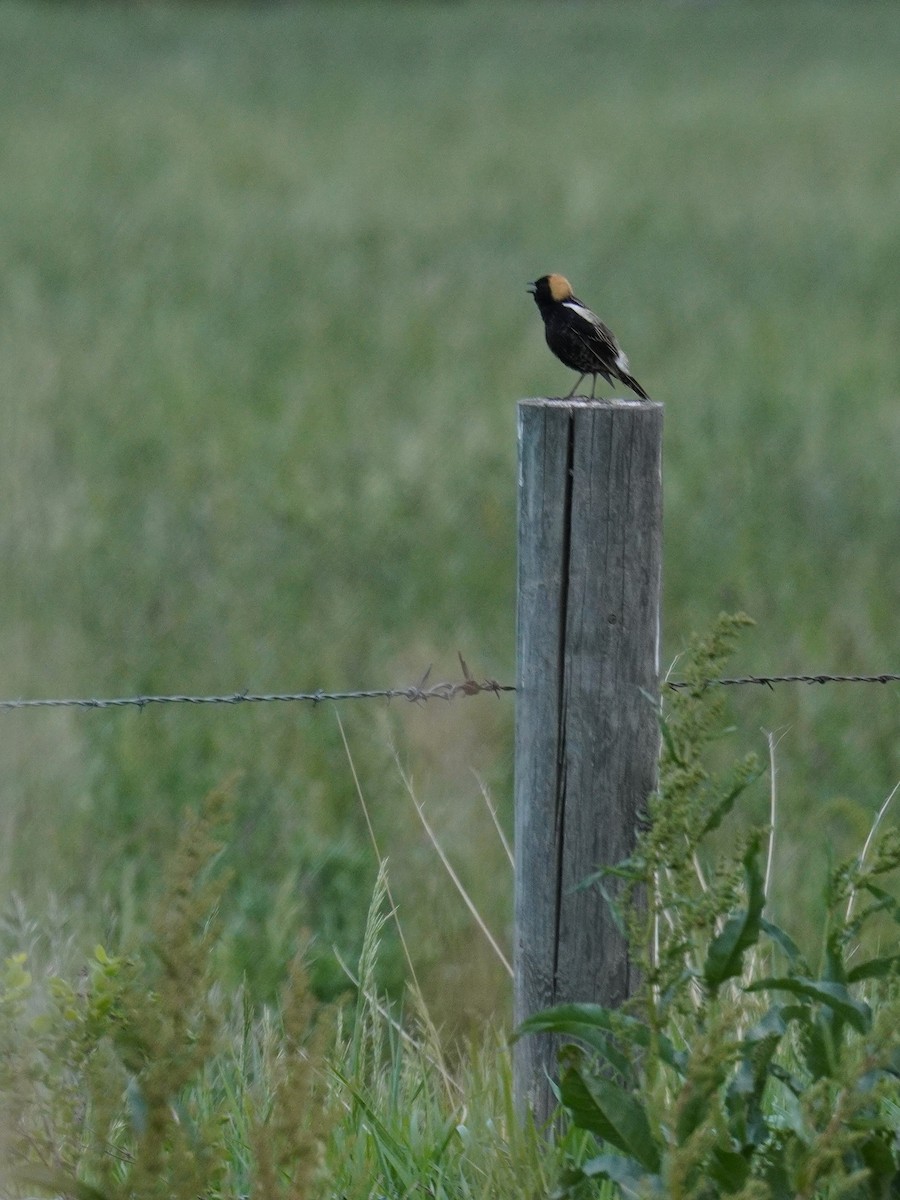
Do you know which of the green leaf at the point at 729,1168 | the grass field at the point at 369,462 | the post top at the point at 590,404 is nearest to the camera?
the green leaf at the point at 729,1168

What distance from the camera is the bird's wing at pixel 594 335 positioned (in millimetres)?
2928

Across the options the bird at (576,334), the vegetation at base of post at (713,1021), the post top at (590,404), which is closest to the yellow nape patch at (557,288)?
the bird at (576,334)

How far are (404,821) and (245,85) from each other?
2727 centimetres

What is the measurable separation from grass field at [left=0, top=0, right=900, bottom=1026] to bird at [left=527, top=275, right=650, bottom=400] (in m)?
1.01

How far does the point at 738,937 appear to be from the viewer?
2230 millimetres

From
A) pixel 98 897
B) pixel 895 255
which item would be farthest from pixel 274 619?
pixel 895 255

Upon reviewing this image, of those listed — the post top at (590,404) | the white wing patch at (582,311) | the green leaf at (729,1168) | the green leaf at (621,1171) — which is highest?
the white wing patch at (582,311)

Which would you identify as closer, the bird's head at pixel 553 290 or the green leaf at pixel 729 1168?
the green leaf at pixel 729 1168

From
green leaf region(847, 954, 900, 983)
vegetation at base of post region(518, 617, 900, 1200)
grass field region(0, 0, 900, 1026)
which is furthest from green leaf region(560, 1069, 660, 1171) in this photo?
grass field region(0, 0, 900, 1026)

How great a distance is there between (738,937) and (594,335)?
1165mm

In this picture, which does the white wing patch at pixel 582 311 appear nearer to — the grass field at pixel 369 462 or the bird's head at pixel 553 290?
the bird's head at pixel 553 290

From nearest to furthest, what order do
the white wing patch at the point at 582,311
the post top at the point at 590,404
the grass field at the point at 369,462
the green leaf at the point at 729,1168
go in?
the green leaf at the point at 729,1168, the post top at the point at 590,404, the white wing patch at the point at 582,311, the grass field at the point at 369,462

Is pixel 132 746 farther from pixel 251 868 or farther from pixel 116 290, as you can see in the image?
pixel 116 290

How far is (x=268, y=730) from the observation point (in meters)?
5.43
